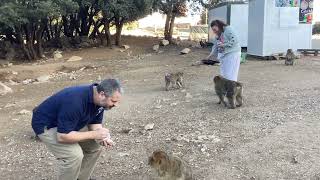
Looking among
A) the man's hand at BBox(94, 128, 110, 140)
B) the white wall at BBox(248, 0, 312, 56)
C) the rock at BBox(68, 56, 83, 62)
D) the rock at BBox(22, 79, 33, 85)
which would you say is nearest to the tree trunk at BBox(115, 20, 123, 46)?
the rock at BBox(68, 56, 83, 62)

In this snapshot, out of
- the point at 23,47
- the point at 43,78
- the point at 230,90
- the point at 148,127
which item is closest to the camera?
the point at 148,127

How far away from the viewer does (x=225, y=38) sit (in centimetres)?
1116

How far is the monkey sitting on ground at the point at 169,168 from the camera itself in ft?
19.9

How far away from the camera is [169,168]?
19.9 ft

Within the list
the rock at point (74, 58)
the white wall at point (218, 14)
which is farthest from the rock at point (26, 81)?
the white wall at point (218, 14)

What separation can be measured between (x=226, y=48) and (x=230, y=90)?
117 centimetres

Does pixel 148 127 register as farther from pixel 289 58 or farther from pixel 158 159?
pixel 289 58

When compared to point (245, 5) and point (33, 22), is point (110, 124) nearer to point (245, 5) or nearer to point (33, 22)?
point (33, 22)

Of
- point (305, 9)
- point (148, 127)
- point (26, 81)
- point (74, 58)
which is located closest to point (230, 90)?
point (148, 127)

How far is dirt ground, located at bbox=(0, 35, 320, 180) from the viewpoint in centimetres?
724

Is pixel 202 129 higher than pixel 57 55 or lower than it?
lower

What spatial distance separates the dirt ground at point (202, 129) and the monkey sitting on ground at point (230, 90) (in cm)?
22

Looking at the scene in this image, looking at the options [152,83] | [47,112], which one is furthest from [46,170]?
[152,83]

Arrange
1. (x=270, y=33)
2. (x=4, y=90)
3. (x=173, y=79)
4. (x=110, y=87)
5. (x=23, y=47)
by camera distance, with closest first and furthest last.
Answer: (x=110, y=87)
(x=173, y=79)
(x=4, y=90)
(x=270, y=33)
(x=23, y=47)
